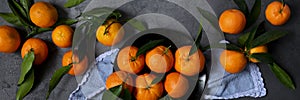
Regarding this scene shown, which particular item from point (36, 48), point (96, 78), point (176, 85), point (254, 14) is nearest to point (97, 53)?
point (96, 78)

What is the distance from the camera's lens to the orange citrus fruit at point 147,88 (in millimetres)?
1140

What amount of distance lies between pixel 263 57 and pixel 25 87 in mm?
710

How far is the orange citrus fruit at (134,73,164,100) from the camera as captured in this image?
44.9 inches

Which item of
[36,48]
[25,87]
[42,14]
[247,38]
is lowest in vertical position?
[25,87]

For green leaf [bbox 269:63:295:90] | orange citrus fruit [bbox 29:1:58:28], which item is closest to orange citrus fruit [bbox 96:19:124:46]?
orange citrus fruit [bbox 29:1:58:28]

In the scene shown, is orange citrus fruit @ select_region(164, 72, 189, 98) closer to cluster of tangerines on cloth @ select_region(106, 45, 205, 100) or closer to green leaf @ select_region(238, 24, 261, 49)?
cluster of tangerines on cloth @ select_region(106, 45, 205, 100)

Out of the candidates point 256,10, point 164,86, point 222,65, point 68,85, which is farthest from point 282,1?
point 68,85

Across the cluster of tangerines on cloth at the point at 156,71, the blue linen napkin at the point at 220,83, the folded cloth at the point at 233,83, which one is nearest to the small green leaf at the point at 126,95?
the cluster of tangerines on cloth at the point at 156,71

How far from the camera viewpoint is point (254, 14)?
3.96ft

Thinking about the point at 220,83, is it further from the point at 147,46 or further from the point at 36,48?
the point at 36,48

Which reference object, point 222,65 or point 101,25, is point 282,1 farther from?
point 101,25

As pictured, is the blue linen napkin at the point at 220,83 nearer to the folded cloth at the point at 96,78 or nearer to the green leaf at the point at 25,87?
the folded cloth at the point at 96,78

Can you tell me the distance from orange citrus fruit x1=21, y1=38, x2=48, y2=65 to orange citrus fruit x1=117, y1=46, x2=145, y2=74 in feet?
0.79

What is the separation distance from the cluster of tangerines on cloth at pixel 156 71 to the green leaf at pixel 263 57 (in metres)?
0.14
